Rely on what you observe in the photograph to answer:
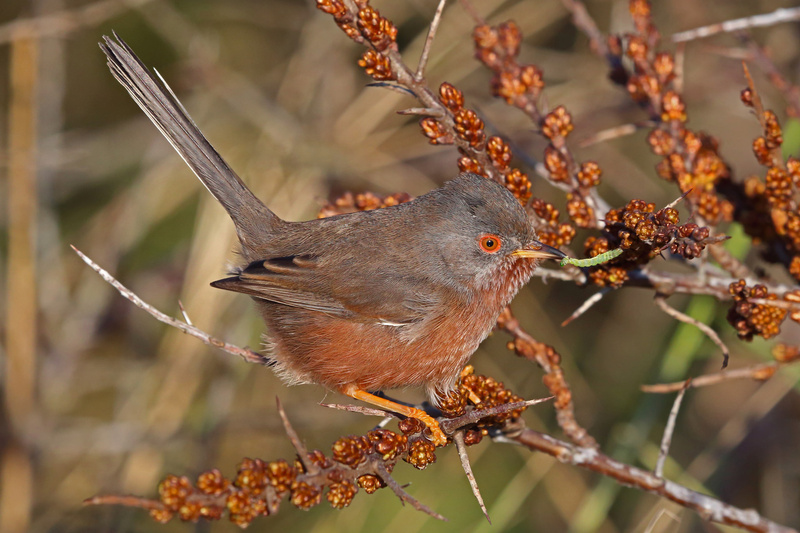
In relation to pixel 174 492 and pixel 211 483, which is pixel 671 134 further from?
pixel 174 492

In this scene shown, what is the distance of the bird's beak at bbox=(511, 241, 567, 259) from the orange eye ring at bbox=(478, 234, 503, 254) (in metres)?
0.10

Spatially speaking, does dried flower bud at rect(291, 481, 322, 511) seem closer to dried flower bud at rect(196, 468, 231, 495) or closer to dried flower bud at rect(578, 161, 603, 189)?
dried flower bud at rect(196, 468, 231, 495)

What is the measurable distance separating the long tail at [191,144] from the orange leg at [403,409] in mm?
1047

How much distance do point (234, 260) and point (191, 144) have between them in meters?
0.74

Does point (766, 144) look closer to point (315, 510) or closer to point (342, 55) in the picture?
point (315, 510)

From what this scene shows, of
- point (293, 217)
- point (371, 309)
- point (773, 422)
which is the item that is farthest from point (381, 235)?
point (773, 422)

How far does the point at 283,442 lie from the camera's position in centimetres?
561

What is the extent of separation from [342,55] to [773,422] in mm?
4431

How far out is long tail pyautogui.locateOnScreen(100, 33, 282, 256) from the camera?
3.82 m

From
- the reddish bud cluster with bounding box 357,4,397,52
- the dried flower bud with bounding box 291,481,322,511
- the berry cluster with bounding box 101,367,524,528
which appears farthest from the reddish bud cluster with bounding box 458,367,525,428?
the reddish bud cluster with bounding box 357,4,397,52

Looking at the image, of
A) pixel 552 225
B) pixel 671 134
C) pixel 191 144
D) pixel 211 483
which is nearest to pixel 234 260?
pixel 191 144

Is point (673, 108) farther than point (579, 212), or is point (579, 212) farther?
point (673, 108)

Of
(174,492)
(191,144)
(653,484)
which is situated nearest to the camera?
(174,492)

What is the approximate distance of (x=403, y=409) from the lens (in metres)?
3.42
